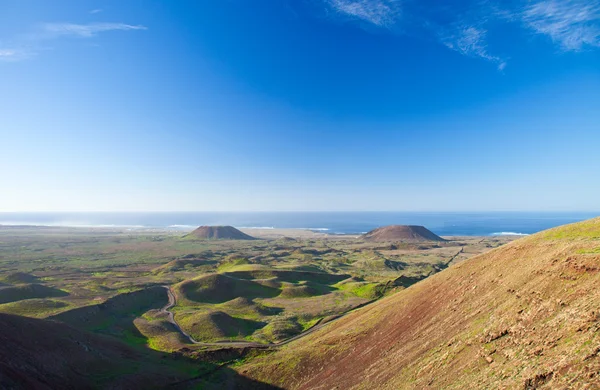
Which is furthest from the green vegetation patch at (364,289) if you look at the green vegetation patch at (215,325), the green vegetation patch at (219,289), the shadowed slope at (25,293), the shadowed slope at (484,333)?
the shadowed slope at (25,293)

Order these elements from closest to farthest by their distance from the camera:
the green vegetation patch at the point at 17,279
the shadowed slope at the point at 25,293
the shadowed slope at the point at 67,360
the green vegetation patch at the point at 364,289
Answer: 1. the shadowed slope at the point at 67,360
2. the shadowed slope at the point at 25,293
3. the green vegetation patch at the point at 364,289
4. the green vegetation patch at the point at 17,279

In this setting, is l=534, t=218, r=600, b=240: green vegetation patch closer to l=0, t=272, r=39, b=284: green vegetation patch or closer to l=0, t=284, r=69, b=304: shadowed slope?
l=0, t=284, r=69, b=304: shadowed slope

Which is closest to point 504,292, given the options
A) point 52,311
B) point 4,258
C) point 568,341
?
point 568,341

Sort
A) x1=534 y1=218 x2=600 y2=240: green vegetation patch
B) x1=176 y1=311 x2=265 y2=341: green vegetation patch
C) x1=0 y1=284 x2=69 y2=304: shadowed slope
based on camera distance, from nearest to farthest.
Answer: x1=534 y1=218 x2=600 y2=240: green vegetation patch → x1=176 y1=311 x2=265 y2=341: green vegetation patch → x1=0 y1=284 x2=69 y2=304: shadowed slope

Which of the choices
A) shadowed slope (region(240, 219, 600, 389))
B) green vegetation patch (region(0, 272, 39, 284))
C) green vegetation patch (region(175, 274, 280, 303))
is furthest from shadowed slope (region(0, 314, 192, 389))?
green vegetation patch (region(0, 272, 39, 284))

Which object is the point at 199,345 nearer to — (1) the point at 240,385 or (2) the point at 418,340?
(1) the point at 240,385

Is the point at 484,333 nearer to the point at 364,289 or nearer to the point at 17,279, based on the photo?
the point at 364,289

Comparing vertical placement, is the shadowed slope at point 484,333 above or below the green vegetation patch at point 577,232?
below

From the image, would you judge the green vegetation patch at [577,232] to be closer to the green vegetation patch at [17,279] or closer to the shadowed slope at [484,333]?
the shadowed slope at [484,333]

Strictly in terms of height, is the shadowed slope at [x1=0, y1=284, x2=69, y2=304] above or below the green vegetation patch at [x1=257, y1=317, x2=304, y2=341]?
above
